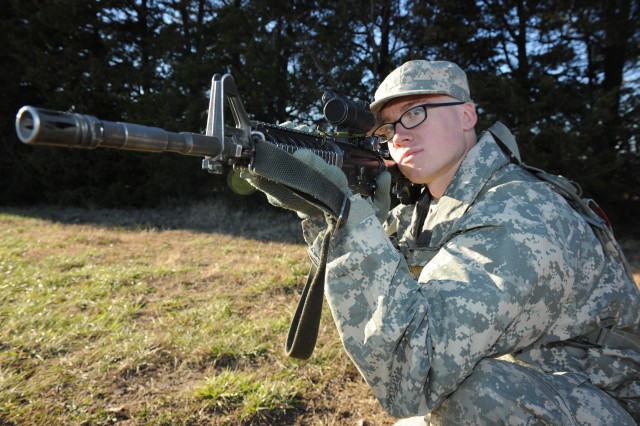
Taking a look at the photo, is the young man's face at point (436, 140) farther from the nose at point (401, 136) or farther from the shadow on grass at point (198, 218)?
the shadow on grass at point (198, 218)

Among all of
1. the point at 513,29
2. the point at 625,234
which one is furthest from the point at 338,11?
the point at 625,234

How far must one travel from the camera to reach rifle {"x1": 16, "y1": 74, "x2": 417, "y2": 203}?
133 cm

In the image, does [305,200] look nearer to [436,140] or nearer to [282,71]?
[436,140]

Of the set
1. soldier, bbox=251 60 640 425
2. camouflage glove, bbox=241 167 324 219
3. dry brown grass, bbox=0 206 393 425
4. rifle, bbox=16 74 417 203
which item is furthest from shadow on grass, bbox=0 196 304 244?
soldier, bbox=251 60 640 425

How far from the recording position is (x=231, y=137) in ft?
6.16

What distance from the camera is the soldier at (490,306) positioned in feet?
5.59

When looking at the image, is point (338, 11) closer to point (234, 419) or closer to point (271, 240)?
point (271, 240)

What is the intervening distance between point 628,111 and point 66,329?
931 cm

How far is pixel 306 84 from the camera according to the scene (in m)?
9.76

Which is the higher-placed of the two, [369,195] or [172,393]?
[369,195]

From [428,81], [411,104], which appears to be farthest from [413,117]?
[428,81]

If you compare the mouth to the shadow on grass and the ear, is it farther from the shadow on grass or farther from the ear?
the shadow on grass

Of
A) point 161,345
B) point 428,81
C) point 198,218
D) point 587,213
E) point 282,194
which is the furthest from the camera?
point 198,218

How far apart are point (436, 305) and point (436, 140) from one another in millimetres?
1077
